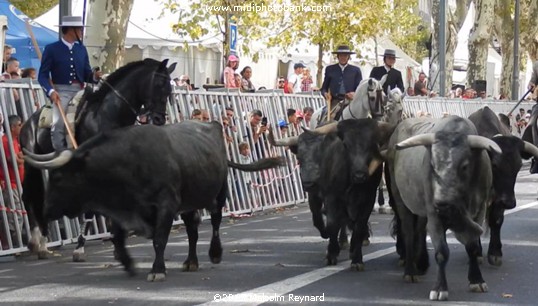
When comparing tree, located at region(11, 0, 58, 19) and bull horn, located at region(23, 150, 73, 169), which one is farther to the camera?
tree, located at region(11, 0, 58, 19)

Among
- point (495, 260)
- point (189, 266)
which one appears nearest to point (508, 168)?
point (495, 260)

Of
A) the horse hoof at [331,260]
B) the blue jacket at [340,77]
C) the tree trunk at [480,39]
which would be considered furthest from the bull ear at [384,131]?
the tree trunk at [480,39]

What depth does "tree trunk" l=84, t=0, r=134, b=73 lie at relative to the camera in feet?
68.0

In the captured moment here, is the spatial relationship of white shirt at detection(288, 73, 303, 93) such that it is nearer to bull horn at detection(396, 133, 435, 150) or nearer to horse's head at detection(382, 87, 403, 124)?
horse's head at detection(382, 87, 403, 124)

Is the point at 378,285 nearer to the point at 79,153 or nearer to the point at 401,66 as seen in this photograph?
the point at 79,153

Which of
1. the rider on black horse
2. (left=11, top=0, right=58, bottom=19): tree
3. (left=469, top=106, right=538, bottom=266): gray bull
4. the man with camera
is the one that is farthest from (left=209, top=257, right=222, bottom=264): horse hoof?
(left=11, top=0, right=58, bottom=19): tree

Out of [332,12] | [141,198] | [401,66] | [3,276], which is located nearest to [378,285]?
[141,198]

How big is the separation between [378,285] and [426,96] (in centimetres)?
2125

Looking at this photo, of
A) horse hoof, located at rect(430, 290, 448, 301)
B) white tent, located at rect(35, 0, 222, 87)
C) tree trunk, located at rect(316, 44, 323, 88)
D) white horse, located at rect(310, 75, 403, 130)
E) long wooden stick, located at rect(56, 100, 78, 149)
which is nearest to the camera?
horse hoof, located at rect(430, 290, 448, 301)

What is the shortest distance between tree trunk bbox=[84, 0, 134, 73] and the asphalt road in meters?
4.36

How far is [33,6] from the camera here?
154 ft

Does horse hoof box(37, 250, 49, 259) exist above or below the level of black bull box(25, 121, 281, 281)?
below

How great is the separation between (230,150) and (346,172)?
24.8 feet

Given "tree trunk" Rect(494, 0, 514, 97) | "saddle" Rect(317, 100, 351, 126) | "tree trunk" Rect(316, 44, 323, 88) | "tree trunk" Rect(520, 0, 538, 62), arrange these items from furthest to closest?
"tree trunk" Rect(520, 0, 538, 62), "tree trunk" Rect(494, 0, 514, 97), "tree trunk" Rect(316, 44, 323, 88), "saddle" Rect(317, 100, 351, 126)
